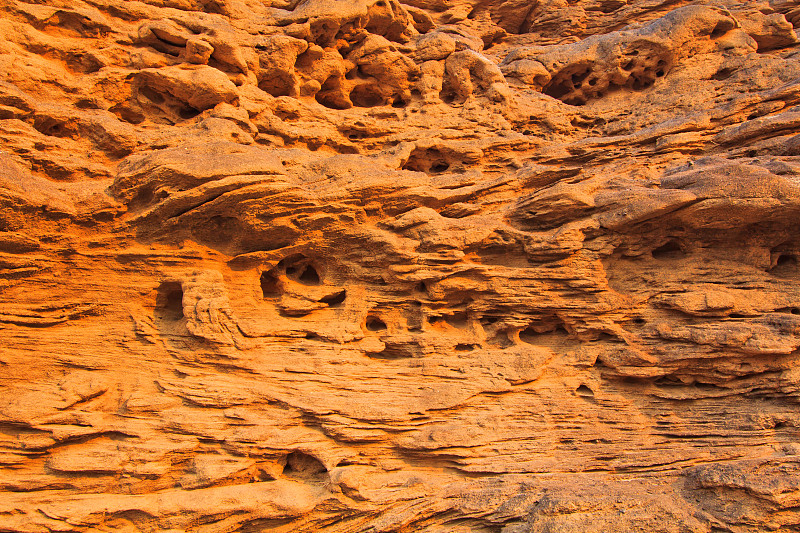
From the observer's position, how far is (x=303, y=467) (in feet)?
25.2

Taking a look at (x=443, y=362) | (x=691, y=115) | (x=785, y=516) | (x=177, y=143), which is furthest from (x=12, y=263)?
(x=691, y=115)

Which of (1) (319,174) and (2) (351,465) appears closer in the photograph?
(2) (351,465)

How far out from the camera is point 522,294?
9.09 m

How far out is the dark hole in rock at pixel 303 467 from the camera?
7.59m

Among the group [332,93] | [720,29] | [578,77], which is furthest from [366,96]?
[720,29]

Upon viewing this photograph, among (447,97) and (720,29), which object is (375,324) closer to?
(447,97)

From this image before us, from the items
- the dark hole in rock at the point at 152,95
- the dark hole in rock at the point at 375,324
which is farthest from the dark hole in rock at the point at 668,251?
the dark hole in rock at the point at 152,95

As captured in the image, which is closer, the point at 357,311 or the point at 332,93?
the point at 357,311

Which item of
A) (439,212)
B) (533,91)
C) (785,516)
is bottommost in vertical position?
(785,516)

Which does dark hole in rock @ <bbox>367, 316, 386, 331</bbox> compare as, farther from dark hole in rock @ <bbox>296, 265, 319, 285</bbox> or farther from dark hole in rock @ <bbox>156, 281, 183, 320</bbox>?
dark hole in rock @ <bbox>156, 281, 183, 320</bbox>

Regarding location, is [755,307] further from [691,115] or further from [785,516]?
[691,115]

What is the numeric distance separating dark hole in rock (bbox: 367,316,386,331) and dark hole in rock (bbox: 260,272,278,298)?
79.7 inches

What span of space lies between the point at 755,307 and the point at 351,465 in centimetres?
804

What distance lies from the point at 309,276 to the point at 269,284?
86 centimetres
